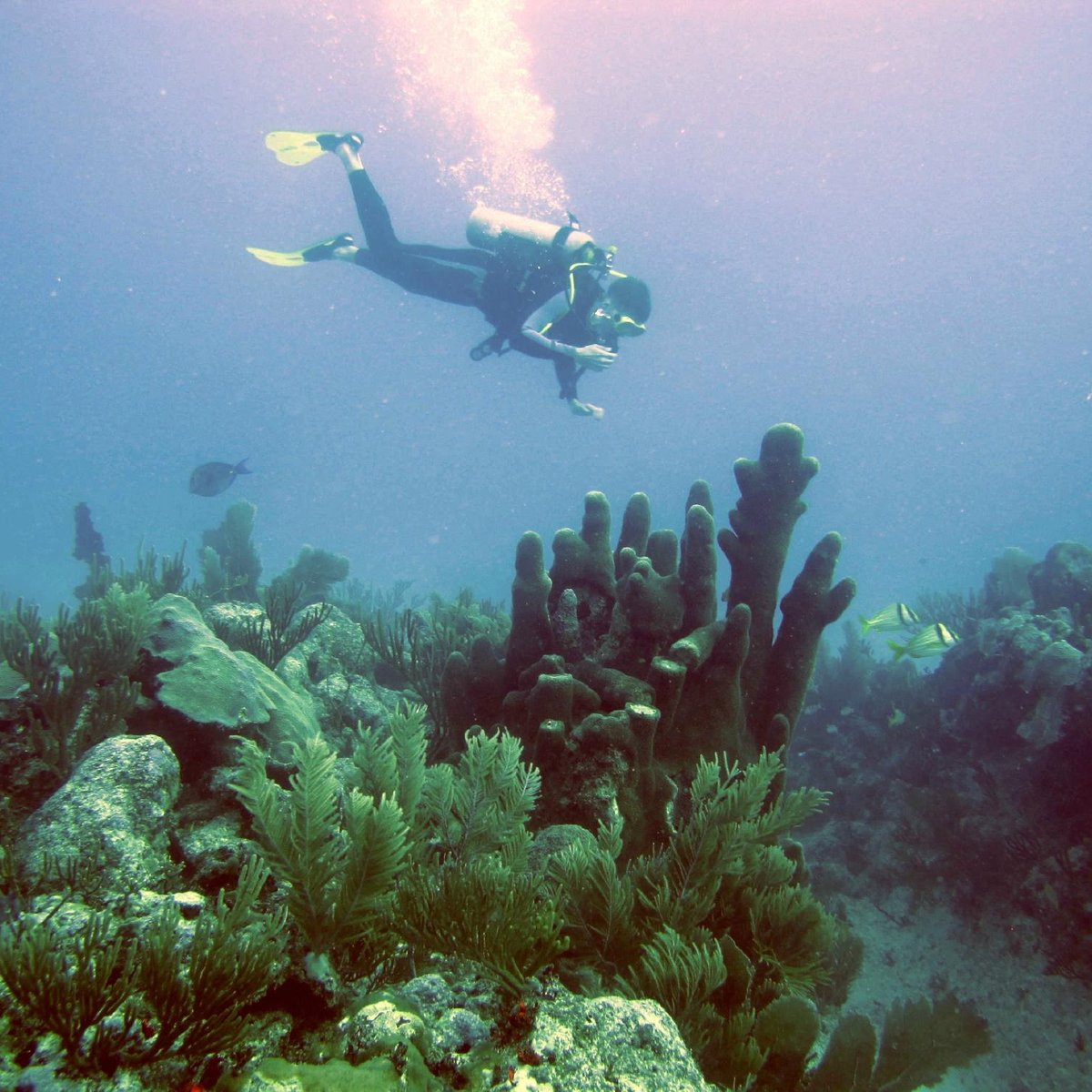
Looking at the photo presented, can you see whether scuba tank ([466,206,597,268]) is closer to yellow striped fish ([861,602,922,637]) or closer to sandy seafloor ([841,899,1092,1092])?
yellow striped fish ([861,602,922,637])

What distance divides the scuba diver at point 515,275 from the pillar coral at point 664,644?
17.5 ft

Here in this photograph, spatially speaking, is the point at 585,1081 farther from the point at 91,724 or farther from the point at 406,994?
the point at 91,724

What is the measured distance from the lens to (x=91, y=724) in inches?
118

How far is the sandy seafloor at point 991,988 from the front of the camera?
4.17m

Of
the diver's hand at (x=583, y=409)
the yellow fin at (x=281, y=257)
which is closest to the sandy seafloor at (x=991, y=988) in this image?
the diver's hand at (x=583, y=409)

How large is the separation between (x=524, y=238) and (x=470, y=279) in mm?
1500

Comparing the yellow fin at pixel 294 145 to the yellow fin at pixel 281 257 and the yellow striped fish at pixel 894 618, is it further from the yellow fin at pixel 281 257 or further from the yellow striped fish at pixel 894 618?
the yellow striped fish at pixel 894 618

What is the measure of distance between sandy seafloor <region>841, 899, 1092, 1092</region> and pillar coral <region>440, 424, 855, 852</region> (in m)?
2.55

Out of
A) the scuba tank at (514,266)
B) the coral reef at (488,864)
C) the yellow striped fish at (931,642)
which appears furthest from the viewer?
the scuba tank at (514,266)

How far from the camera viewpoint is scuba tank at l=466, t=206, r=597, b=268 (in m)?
10.4

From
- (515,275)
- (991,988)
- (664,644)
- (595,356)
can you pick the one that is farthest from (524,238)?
(991,988)

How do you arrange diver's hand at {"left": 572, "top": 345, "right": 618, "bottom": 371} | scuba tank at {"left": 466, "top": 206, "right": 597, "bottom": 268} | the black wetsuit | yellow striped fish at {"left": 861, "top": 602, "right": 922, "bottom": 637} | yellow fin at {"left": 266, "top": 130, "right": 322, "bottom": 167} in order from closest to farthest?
yellow striped fish at {"left": 861, "top": 602, "right": 922, "bottom": 637} → diver's hand at {"left": 572, "top": 345, "right": 618, "bottom": 371} → scuba tank at {"left": 466, "top": 206, "right": 597, "bottom": 268} → the black wetsuit → yellow fin at {"left": 266, "top": 130, "right": 322, "bottom": 167}

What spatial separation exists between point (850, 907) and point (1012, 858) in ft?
4.60

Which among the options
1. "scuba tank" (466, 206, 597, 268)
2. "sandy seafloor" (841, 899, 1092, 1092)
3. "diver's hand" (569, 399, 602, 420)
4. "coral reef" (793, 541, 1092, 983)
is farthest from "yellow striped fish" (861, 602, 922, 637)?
"scuba tank" (466, 206, 597, 268)
